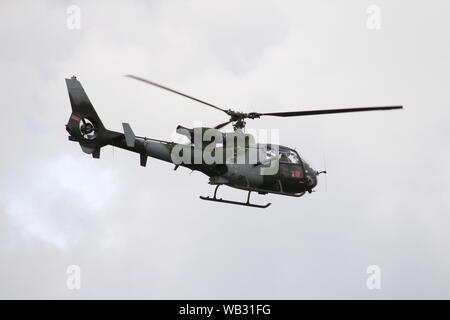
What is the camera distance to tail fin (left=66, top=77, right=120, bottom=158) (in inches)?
1116

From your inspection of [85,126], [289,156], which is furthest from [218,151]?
[85,126]

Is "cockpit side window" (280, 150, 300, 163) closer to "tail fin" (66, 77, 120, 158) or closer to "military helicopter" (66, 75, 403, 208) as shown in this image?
"military helicopter" (66, 75, 403, 208)

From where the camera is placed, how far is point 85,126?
28.5m

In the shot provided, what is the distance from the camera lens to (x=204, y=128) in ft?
93.7

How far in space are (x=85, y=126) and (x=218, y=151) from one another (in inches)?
205

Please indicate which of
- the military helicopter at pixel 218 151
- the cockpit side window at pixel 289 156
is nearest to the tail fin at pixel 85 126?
the military helicopter at pixel 218 151

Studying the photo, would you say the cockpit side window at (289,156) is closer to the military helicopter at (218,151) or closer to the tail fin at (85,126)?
the military helicopter at (218,151)

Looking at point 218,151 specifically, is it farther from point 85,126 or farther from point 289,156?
point 85,126

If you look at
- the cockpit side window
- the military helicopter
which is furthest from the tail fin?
the cockpit side window

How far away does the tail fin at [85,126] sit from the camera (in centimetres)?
2834

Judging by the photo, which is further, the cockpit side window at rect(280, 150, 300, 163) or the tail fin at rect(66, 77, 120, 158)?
the cockpit side window at rect(280, 150, 300, 163)

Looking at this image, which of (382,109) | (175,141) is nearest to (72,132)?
(175,141)
